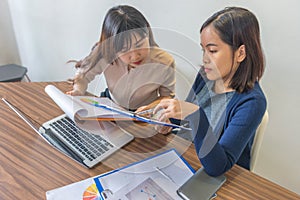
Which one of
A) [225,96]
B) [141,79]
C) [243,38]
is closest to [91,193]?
[141,79]

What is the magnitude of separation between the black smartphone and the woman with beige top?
259mm

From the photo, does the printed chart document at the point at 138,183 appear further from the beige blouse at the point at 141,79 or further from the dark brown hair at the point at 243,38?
the dark brown hair at the point at 243,38

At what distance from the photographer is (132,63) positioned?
845mm

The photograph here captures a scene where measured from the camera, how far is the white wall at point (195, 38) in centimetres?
113

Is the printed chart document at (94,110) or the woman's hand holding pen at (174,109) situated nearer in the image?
the woman's hand holding pen at (174,109)

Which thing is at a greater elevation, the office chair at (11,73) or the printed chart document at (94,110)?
the printed chart document at (94,110)

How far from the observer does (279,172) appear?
1.50m

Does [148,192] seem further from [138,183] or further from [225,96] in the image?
[225,96]

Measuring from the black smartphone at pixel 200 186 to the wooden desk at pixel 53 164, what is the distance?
0.9 inches

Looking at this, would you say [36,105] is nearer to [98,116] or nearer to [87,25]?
[98,116]

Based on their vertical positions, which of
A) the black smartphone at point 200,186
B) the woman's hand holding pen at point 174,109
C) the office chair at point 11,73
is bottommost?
the office chair at point 11,73

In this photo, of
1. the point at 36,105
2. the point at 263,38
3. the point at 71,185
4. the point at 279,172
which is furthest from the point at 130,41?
the point at 279,172

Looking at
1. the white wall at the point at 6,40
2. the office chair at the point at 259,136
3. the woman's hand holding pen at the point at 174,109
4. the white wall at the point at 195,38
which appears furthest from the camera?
the white wall at the point at 6,40

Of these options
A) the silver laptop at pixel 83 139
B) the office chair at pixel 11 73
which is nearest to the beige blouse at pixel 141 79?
the silver laptop at pixel 83 139
